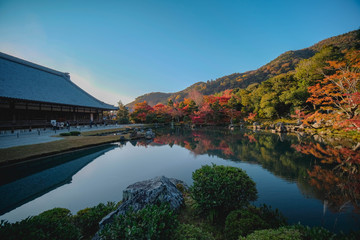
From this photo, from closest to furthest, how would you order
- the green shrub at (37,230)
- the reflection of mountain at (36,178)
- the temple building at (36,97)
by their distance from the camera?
the green shrub at (37,230), the reflection of mountain at (36,178), the temple building at (36,97)

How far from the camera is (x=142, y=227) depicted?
1.59 metres

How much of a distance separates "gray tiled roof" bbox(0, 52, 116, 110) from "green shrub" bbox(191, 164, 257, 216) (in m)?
20.0

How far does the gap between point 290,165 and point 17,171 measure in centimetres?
1233

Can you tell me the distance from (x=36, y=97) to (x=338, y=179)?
987 inches

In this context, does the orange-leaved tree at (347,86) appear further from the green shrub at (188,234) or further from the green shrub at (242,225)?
the green shrub at (188,234)

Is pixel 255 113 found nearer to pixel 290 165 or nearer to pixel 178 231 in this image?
pixel 290 165

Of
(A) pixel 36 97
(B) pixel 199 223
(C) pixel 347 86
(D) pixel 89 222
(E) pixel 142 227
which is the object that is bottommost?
(B) pixel 199 223

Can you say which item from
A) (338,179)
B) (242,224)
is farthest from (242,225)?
(338,179)

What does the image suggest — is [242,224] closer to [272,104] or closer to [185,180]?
[185,180]

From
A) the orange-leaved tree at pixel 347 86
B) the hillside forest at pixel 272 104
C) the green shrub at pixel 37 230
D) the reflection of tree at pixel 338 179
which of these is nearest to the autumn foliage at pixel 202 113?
the hillside forest at pixel 272 104

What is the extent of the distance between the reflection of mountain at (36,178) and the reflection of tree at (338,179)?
8.70 metres

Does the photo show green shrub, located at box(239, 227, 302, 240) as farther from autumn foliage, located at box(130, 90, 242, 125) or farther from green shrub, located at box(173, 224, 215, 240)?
autumn foliage, located at box(130, 90, 242, 125)

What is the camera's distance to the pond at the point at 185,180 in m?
3.50

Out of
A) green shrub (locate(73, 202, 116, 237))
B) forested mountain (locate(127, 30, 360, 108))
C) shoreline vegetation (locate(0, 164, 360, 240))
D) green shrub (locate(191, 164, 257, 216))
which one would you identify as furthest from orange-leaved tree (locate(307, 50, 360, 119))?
forested mountain (locate(127, 30, 360, 108))
